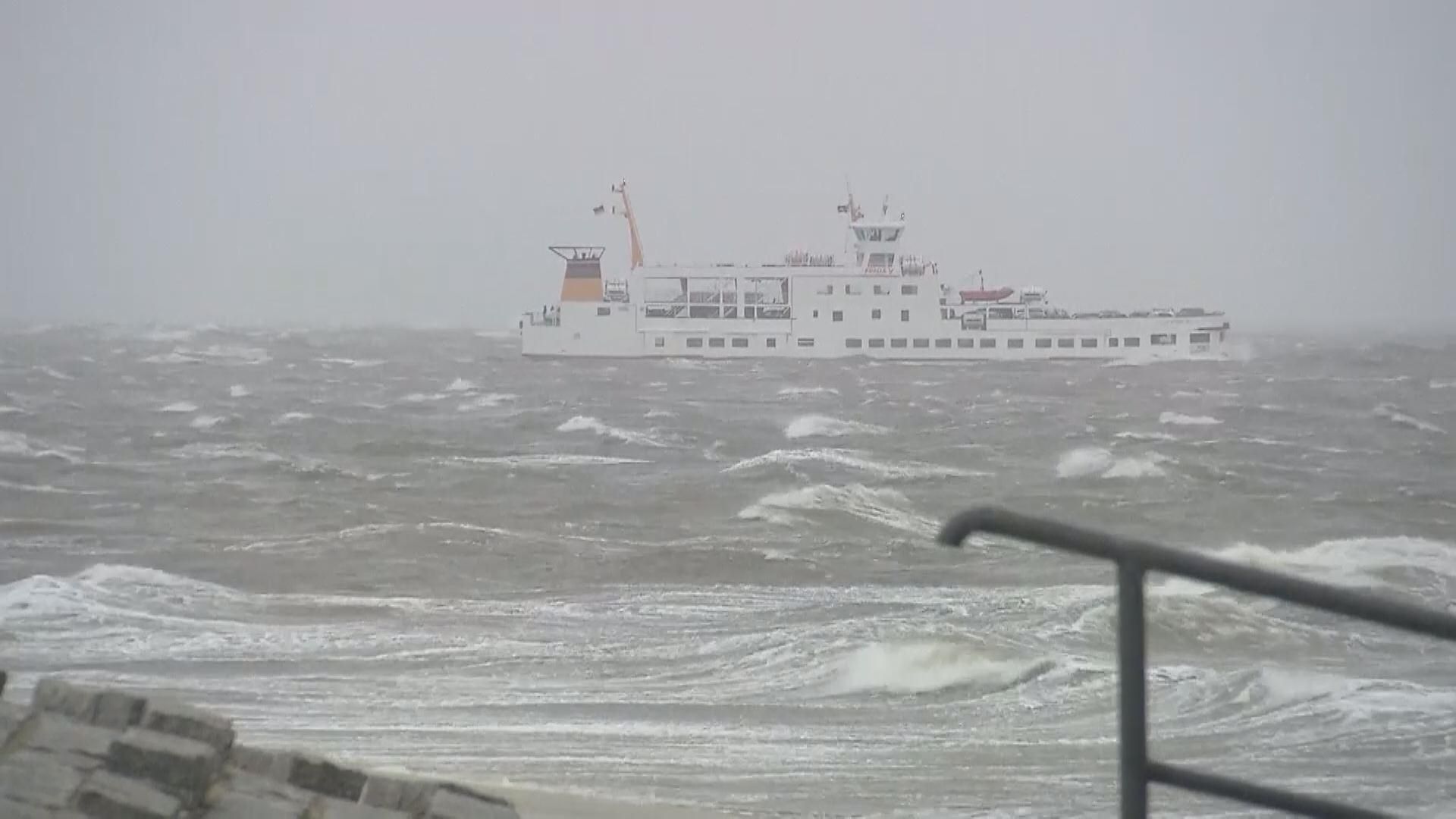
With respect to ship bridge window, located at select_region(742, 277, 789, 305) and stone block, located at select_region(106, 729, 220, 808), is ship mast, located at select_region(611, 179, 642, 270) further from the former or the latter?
stone block, located at select_region(106, 729, 220, 808)

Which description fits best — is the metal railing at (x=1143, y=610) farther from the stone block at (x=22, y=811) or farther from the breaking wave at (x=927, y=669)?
the breaking wave at (x=927, y=669)

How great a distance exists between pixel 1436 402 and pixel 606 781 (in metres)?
2.75

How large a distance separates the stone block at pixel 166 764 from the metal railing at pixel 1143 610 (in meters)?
1.53

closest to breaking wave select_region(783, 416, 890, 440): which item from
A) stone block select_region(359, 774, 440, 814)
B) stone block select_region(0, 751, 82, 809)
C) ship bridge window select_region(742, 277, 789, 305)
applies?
ship bridge window select_region(742, 277, 789, 305)

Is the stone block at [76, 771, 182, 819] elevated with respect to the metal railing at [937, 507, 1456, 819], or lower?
lower

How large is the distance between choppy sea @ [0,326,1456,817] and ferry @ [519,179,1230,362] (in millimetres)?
78

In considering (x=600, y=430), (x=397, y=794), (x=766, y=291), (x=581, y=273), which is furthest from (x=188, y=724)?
(x=766, y=291)

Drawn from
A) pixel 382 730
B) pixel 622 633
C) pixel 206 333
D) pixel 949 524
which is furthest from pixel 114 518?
pixel 949 524

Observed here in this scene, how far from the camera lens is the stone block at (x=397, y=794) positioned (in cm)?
225

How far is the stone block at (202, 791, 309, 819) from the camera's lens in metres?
2.12

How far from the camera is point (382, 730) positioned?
394cm

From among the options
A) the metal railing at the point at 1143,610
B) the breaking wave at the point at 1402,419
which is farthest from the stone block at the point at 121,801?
the breaking wave at the point at 1402,419

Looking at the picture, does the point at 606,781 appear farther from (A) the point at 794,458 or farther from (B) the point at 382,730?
(A) the point at 794,458

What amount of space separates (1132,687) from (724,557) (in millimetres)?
3199
